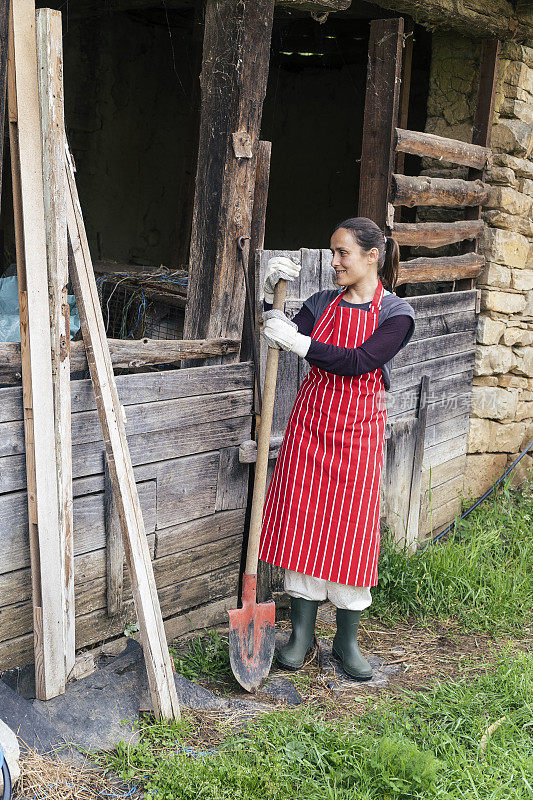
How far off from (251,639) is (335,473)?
2.53 feet

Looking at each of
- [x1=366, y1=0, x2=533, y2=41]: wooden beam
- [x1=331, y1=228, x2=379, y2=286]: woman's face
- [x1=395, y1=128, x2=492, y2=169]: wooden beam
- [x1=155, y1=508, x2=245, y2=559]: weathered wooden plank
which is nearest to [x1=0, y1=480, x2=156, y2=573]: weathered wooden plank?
[x1=155, y1=508, x2=245, y2=559]: weathered wooden plank

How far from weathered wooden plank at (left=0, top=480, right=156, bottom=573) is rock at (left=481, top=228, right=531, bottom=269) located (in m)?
3.10

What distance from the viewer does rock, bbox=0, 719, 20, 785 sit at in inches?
93.1

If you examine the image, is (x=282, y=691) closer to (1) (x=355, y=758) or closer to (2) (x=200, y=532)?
(1) (x=355, y=758)

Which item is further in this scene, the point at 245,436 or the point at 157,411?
the point at 245,436

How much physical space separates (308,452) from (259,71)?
162 cm

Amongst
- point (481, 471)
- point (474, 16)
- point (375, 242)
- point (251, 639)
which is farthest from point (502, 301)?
point (251, 639)

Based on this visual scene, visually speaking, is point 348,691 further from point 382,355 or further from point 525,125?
point 525,125

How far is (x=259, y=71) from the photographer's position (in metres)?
3.51

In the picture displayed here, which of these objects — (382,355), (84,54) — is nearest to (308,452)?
(382,355)

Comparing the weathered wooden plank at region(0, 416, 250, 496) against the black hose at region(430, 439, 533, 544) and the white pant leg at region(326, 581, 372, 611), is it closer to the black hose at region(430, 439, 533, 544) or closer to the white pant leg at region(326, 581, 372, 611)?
the white pant leg at region(326, 581, 372, 611)

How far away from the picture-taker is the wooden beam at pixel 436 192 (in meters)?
4.48

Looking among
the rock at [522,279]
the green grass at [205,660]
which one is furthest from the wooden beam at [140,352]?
the rock at [522,279]

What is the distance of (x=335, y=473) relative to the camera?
3.52m
